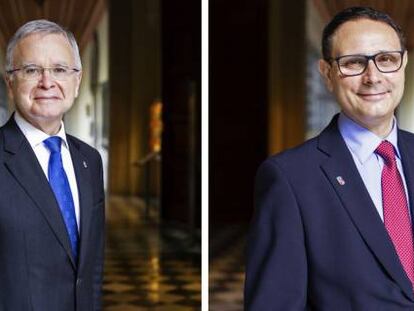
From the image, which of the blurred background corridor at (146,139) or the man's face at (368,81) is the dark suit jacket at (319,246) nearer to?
the man's face at (368,81)

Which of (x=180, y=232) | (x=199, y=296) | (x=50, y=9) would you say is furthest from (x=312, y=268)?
(x=180, y=232)

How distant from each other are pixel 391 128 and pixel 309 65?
2.69 meters

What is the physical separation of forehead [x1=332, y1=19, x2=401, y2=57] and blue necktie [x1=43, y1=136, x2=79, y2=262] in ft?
2.85

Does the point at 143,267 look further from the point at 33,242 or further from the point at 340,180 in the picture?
the point at 340,180

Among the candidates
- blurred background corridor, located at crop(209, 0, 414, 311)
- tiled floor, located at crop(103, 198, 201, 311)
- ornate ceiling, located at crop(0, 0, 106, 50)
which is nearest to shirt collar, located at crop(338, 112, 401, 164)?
ornate ceiling, located at crop(0, 0, 106, 50)

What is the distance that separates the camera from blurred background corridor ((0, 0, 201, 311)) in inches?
210

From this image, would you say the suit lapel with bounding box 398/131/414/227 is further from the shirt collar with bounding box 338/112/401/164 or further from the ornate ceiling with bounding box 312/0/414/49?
the ornate ceiling with bounding box 312/0/414/49

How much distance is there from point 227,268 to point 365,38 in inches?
171

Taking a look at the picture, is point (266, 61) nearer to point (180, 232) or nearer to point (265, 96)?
point (265, 96)

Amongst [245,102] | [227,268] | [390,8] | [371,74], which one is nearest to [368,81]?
[371,74]

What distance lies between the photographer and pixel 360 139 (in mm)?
2045

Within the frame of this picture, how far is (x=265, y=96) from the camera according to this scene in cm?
550

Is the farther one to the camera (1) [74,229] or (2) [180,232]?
(2) [180,232]

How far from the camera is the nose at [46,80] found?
7.16 ft
